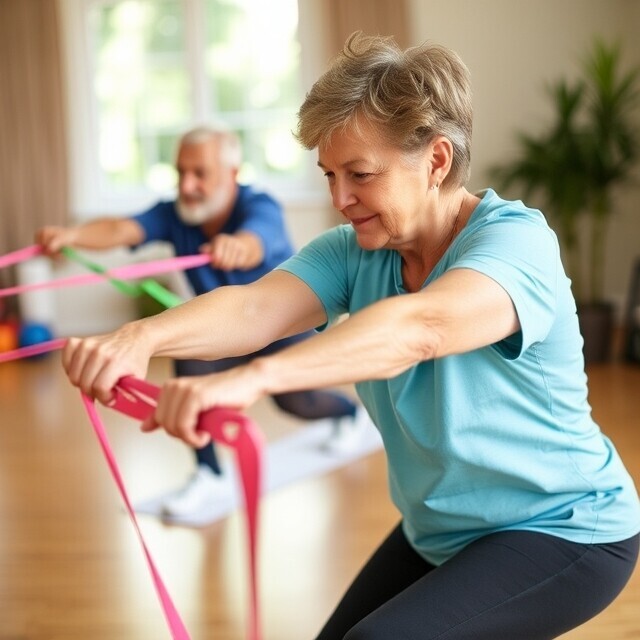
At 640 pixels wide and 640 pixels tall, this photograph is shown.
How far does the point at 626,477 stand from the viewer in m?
1.71

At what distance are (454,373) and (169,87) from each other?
20.6 feet

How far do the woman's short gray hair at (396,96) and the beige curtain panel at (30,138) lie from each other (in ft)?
19.5

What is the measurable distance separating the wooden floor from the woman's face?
1466 millimetres

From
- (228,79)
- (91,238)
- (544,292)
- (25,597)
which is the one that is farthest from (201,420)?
(228,79)

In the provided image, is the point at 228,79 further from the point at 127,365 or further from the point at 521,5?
the point at 127,365

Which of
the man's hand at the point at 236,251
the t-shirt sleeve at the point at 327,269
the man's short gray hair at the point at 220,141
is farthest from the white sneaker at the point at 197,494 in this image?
the t-shirt sleeve at the point at 327,269

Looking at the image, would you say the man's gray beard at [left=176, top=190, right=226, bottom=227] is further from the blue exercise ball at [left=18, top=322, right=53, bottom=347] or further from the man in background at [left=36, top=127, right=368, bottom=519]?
the blue exercise ball at [left=18, top=322, right=53, bottom=347]

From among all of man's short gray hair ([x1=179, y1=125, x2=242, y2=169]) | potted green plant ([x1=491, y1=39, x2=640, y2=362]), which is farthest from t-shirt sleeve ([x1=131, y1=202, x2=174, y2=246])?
potted green plant ([x1=491, y1=39, x2=640, y2=362])

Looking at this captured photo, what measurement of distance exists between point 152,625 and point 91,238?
146cm

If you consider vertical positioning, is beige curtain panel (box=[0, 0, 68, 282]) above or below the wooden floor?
above

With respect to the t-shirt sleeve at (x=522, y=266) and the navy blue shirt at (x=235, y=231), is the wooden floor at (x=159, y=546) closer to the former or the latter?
the navy blue shirt at (x=235, y=231)

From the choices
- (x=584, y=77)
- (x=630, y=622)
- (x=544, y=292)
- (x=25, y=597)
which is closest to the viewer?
(x=544, y=292)

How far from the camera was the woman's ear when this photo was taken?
5.11ft

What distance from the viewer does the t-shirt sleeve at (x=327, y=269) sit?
1.77 metres
